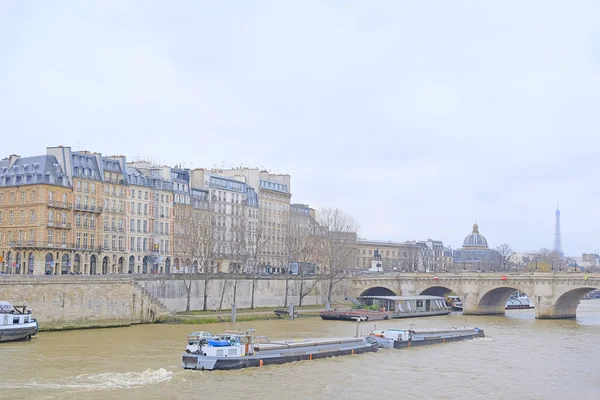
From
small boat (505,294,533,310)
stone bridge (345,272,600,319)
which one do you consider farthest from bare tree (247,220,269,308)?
small boat (505,294,533,310)

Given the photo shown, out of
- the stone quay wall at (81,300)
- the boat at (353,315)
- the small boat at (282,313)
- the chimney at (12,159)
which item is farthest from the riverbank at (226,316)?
the chimney at (12,159)

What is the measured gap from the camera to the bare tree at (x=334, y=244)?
10438 centimetres

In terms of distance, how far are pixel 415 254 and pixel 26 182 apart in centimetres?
10279

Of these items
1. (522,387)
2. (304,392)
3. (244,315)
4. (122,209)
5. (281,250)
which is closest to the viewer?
(304,392)

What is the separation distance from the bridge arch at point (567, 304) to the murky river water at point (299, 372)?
25100 mm

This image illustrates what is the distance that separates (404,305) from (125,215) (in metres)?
34.3

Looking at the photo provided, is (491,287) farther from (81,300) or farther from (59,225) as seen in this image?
(81,300)

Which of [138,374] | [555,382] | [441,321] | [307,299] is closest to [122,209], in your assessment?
[307,299]

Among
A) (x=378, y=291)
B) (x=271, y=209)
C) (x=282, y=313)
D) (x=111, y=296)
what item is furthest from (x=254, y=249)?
(x=111, y=296)

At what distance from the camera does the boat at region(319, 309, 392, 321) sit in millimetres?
83500

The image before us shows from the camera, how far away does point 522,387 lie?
148 feet

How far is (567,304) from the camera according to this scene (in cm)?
9569

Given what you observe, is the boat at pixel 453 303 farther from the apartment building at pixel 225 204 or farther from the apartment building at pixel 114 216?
the apartment building at pixel 114 216

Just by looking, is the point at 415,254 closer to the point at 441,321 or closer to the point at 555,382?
the point at 441,321
